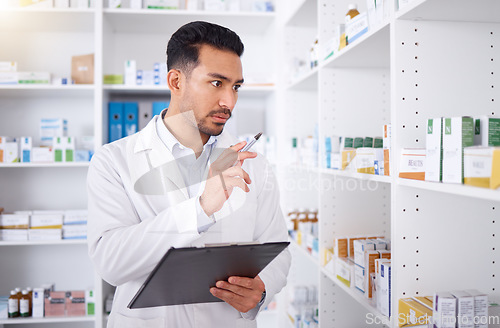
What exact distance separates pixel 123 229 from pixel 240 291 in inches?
17.2

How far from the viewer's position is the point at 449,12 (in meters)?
1.20

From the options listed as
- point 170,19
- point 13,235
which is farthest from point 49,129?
point 170,19

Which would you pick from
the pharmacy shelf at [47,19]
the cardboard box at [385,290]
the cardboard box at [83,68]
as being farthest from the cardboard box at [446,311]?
the pharmacy shelf at [47,19]

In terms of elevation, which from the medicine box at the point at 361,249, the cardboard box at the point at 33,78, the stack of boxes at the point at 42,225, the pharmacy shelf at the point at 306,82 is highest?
the cardboard box at the point at 33,78

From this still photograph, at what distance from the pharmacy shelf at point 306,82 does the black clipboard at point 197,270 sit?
1.24 m

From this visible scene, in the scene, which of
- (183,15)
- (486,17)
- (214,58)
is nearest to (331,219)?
(214,58)

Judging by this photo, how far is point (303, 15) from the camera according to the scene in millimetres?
2656

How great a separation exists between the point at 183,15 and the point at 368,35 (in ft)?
5.97

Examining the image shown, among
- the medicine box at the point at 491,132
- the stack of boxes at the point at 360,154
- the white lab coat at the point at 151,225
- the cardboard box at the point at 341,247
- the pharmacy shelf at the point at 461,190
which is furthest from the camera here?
the cardboard box at the point at 341,247

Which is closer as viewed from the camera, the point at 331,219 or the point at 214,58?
the point at 214,58

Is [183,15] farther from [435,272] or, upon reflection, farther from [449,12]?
[435,272]

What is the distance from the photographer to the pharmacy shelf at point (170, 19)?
2.92 metres

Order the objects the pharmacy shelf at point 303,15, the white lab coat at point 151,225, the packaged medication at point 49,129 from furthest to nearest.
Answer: the packaged medication at point 49,129 < the pharmacy shelf at point 303,15 < the white lab coat at point 151,225

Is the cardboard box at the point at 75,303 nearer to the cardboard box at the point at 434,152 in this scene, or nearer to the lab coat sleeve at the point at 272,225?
the lab coat sleeve at the point at 272,225
